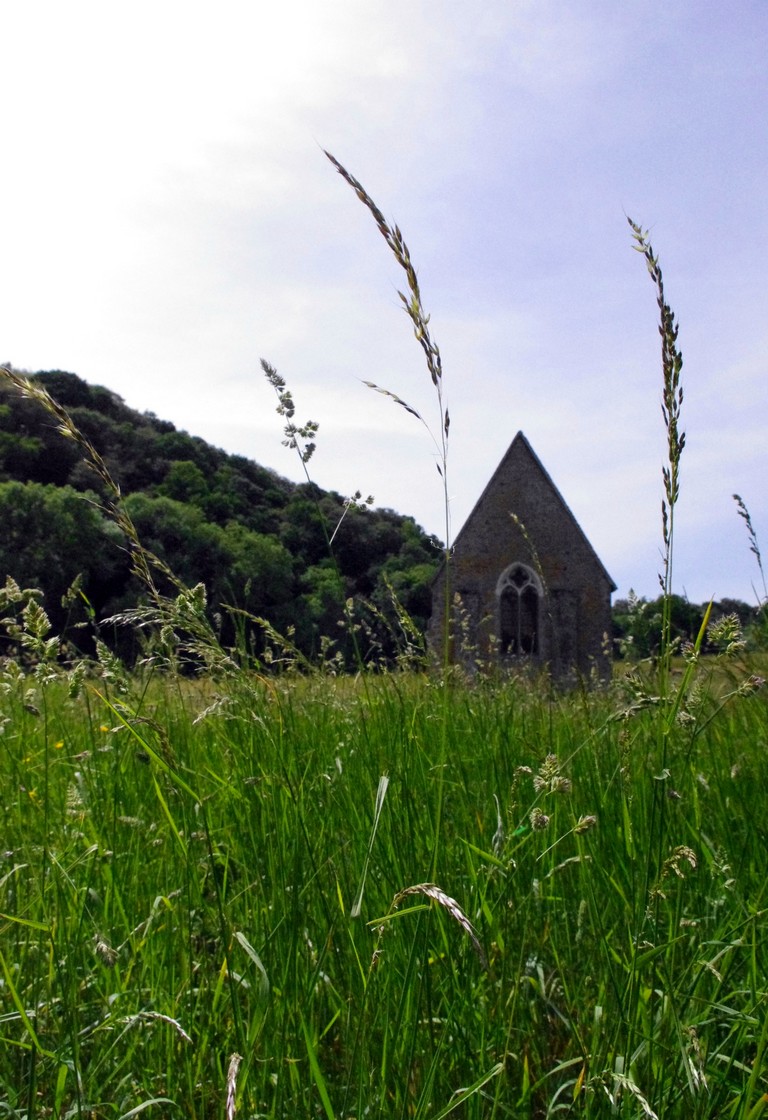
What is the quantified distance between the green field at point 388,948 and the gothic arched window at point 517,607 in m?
29.8

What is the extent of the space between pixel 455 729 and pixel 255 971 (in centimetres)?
152

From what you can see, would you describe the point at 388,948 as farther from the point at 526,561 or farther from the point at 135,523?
the point at 135,523

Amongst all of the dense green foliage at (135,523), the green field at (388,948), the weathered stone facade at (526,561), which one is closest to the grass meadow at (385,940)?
the green field at (388,948)

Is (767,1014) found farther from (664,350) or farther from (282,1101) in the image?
(664,350)

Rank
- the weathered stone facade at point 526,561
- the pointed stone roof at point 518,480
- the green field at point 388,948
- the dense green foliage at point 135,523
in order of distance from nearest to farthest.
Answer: the green field at point 388,948 < the weathered stone facade at point 526,561 < the pointed stone roof at point 518,480 < the dense green foliage at point 135,523

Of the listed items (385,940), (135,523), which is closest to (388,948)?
(385,940)

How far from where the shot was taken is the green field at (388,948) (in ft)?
4.15

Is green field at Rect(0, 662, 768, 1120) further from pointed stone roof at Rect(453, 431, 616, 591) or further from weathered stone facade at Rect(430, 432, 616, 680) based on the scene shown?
pointed stone roof at Rect(453, 431, 616, 591)

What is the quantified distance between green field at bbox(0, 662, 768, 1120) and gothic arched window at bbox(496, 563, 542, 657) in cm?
2976

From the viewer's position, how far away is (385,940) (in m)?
Answer: 1.49

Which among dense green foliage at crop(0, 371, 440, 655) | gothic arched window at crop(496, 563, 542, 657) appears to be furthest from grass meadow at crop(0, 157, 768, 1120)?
dense green foliage at crop(0, 371, 440, 655)

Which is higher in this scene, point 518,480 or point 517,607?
point 518,480

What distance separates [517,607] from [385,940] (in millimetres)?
31450

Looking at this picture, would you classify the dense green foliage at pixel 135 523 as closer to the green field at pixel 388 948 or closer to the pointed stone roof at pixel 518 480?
the pointed stone roof at pixel 518 480
